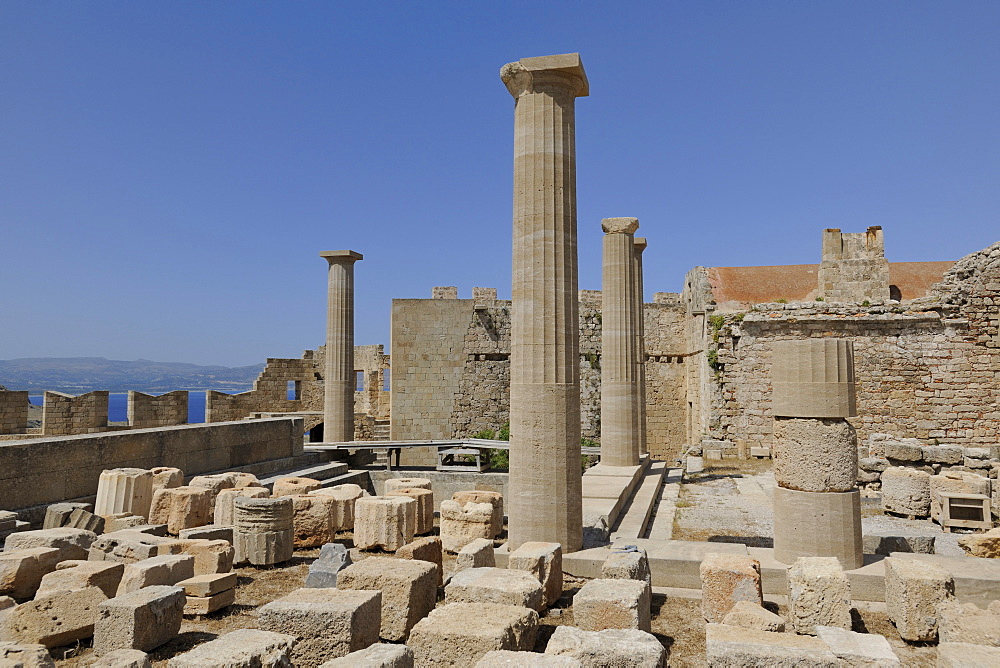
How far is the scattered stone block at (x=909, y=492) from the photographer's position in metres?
10.4

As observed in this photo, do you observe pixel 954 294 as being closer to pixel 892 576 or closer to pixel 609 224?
pixel 609 224

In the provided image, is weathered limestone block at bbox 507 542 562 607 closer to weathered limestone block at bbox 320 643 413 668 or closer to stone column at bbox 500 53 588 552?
stone column at bbox 500 53 588 552

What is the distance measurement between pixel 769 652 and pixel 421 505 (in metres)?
6.43

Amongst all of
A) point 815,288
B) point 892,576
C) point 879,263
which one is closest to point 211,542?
point 892,576

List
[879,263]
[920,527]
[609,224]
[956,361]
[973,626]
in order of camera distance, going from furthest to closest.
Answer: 1. [879,263]
2. [956,361]
3. [609,224]
4. [920,527]
5. [973,626]

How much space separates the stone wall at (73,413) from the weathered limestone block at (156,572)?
16.3m

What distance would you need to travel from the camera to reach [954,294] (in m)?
17.3

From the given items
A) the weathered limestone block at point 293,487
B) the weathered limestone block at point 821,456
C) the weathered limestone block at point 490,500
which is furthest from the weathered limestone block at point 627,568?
the weathered limestone block at point 293,487

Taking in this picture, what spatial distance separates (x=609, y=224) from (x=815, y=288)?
15.7 m

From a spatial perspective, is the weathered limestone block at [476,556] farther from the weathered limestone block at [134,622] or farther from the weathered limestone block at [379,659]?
the weathered limestone block at [134,622]

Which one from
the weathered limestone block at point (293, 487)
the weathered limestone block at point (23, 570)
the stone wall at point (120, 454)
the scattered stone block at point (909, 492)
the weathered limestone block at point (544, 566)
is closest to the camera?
the weathered limestone block at point (544, 566)

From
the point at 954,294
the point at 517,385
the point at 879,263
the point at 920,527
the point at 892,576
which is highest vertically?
the point at 879,263

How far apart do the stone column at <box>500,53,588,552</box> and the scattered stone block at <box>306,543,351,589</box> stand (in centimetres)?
180

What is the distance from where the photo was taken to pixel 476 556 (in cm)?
621
